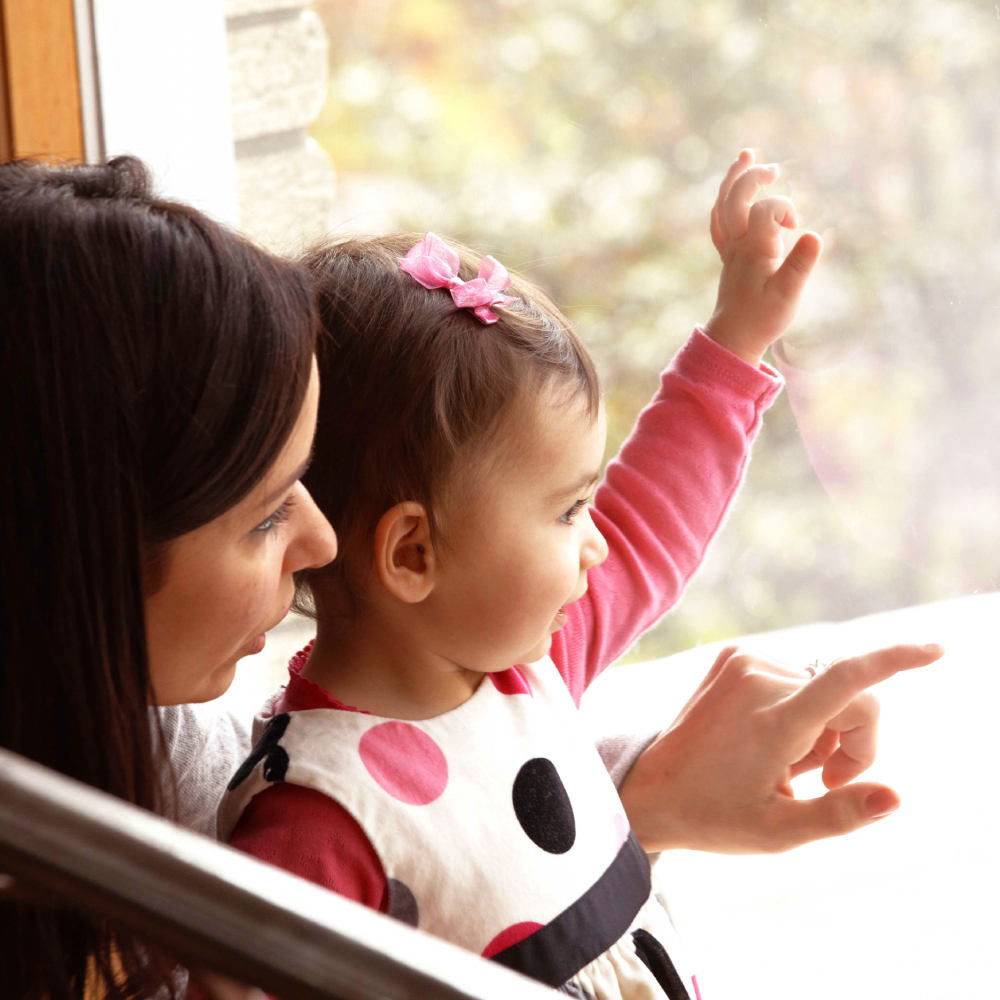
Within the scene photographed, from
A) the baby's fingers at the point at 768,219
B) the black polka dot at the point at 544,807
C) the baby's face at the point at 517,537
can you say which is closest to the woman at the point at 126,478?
the baby's face at the point at 517,537

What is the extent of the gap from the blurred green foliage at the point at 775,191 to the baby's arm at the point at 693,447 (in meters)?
0.13

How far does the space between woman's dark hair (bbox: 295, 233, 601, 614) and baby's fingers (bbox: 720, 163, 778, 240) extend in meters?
0.24

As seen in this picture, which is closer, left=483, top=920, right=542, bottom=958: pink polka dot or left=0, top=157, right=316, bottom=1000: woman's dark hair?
left=0, top=157, right=316, bottom=1000: woman's dark hair

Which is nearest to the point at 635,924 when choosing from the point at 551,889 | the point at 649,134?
the point at 551,889

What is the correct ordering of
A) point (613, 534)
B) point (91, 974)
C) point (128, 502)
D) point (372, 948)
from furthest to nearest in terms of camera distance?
point (613, 534)
point (91, 974)
point (128, 502)
point (372, 948)

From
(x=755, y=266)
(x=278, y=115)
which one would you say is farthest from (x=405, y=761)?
(x=278, y=115)

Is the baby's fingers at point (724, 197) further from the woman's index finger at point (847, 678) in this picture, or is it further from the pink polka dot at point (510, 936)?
the pink polka dot at point (510, 936)

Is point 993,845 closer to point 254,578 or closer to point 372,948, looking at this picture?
point 254,578

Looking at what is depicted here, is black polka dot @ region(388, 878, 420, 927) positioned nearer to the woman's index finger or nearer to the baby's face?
the baby's face

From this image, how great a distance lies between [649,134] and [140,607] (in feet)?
2.57

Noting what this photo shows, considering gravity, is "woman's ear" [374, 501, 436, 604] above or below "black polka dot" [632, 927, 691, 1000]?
above

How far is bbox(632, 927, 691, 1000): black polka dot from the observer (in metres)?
0.81

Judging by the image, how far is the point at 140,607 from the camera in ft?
2.04

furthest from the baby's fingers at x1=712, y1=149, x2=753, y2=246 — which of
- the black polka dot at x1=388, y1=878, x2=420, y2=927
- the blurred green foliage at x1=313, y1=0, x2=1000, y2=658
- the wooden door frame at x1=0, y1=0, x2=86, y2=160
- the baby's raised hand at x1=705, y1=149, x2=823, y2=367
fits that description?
the wooden door frame at x1=0, y1=0, x2=86, y2=160
